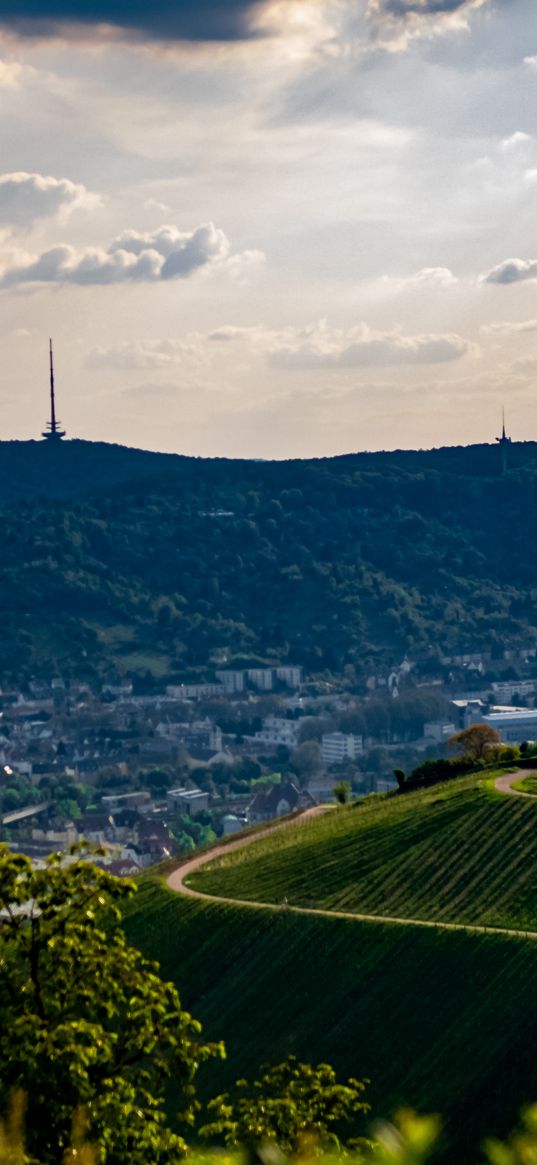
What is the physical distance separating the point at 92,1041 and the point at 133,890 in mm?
1892

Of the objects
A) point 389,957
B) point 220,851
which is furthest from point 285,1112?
point 220,851

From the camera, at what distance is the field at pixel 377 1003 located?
3888cm

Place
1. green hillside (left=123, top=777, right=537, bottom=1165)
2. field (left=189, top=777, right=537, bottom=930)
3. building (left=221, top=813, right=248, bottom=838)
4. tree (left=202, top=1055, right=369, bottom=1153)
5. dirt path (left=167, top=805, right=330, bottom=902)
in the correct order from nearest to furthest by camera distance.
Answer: tree (left=202, top=1055, right=369, bottom=1153) < green hillside (left=123, top=777, right=537, bottom=1165) < field (left=189, top=777, right=537, bottom=930) < dirt path (left=167, top=805, right=330, bottom=902) < building (left=221, top=813, right=248, bottom=838)

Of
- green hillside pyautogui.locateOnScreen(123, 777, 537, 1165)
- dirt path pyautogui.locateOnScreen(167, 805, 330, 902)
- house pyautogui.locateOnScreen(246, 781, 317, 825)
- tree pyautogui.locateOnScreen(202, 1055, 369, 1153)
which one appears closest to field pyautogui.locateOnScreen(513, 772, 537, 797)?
green hillside pyautogui.locateOnScreen(123, 777, 537, 1165)

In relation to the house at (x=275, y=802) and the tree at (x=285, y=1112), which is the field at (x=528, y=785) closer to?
the tree at (x=285, y=1112)

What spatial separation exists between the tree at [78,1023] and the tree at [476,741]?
5055 cm

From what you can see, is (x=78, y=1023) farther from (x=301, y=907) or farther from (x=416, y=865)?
(x=416, y=865)

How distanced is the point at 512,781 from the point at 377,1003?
18737mm

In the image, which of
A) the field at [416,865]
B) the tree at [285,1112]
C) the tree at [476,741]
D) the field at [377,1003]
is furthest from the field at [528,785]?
the tree at [285,1112]

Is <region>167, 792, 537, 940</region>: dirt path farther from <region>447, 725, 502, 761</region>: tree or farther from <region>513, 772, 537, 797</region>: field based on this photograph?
<region>447, 725, 502, 761</region>: tree

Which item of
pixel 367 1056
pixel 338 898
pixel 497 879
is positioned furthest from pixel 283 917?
pixel 367 1056

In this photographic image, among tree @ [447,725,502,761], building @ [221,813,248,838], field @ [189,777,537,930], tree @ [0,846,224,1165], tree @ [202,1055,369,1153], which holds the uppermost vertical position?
tree @ [0,846,224,1165]

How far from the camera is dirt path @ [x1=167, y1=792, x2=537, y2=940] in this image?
4650 cm

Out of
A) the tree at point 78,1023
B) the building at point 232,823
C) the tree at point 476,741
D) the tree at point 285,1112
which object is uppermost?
the tree at point 78,1023
